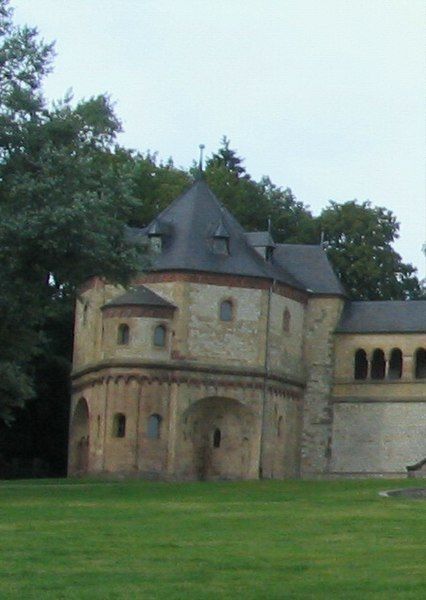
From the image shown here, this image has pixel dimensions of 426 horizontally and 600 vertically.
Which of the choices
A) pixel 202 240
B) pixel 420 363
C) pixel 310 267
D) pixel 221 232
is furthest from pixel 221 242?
pixel 420 363

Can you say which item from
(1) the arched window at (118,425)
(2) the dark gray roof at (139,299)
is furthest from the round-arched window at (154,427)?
(2) the dark gray roof at (139,299)

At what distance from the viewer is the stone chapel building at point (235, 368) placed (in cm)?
7038

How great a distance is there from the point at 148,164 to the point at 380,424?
22.5 metres

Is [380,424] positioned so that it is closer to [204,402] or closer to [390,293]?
[204,402]

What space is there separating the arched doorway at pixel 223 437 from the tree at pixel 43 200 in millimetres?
24690

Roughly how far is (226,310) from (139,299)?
369 cm

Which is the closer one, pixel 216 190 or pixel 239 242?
pixel 239 242

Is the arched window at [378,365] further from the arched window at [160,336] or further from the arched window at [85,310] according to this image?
the arched window at [85,310]

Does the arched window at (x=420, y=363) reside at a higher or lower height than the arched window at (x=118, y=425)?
higher

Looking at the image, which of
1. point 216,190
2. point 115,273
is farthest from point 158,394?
point 115,273

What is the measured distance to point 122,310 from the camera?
70812 mm

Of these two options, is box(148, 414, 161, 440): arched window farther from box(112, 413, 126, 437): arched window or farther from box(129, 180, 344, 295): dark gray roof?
box(129, 180, 344, 295): dark gray roof

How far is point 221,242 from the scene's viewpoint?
7262cm

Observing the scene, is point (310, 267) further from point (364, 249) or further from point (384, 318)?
point (364, 249)
